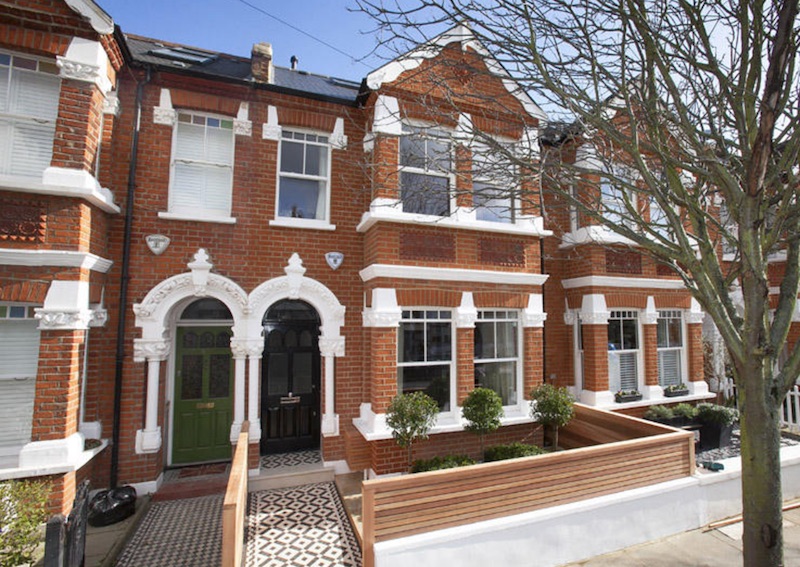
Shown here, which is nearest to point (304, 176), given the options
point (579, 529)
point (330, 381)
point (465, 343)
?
point (330, 381)

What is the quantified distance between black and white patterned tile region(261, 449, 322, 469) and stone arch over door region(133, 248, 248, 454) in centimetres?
87

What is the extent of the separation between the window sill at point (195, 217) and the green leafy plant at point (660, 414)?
8.78 meters

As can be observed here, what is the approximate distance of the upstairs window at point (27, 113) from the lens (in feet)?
17.0

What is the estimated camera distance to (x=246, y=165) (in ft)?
21.9

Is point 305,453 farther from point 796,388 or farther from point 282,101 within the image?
point 796,388

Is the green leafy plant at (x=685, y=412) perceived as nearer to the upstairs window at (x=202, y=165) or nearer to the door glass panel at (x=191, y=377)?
the door glass panel at (x=191, y=377)

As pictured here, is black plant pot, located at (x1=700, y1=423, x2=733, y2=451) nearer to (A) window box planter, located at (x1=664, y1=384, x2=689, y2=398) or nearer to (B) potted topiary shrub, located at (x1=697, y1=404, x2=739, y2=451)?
(B) potted topiary shrub, located at (x1=697, y1=404, x2=739, y2=451)

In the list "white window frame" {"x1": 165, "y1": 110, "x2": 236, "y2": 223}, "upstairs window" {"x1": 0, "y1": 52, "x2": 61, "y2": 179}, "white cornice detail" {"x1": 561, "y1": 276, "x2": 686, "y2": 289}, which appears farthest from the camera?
"white cornice detail" {"x1": 561, "y1": 276, "x2": 686, "y2": 289}

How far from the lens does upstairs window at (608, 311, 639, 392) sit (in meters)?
8.34

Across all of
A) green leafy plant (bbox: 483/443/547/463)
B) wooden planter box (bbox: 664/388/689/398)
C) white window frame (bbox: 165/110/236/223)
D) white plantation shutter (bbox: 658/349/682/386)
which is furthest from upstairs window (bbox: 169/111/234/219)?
wooden planter box (bbox: 664/388/689/398)

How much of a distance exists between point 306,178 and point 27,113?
12.5 ft

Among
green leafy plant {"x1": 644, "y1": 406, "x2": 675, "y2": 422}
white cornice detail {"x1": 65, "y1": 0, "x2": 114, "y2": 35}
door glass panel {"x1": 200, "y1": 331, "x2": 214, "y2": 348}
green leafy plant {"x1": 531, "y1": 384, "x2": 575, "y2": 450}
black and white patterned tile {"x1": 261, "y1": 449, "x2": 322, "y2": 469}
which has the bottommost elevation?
black and white patterned tile {"x1": 261, "y1": 449, "x2": 322, "y2": 469}

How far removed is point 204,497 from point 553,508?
498 cm

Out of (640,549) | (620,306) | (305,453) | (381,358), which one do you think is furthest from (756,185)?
(305,453)
